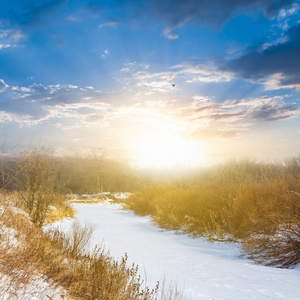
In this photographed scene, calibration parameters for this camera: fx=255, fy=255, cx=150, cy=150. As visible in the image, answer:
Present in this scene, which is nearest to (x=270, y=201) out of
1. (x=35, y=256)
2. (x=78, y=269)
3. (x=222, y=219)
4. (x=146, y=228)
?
(x=222, y=219)

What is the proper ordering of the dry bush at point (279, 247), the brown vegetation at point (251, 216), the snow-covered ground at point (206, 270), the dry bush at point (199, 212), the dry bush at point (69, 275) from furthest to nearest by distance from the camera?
the dry bush at point (199, 212)
the brown vegetation at point (251, 216)
the dry bush at point (279, 247)
the snow-covered ground at point (206, 270)
the dry bush at point (69, 275)

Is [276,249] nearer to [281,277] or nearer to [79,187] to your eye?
[281,277]

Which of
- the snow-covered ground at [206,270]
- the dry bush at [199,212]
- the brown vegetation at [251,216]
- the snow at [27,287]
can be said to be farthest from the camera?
the dry bush at [199,212]

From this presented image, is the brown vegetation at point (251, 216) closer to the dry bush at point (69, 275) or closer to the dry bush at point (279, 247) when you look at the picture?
the dry bush at point (279, 247)

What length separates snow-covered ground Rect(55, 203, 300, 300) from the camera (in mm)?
4859

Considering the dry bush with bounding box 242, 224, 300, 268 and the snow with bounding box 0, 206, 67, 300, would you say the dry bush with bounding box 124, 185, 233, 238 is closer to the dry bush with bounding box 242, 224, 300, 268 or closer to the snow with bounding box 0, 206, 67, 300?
the dry bush with bounding box 242, 224, 300, 268

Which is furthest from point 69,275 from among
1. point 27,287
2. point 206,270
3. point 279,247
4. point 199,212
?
point 199,212

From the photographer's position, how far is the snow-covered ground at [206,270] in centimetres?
486

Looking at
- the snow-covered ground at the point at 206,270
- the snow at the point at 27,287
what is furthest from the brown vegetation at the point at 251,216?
the snow at the point at 27,287

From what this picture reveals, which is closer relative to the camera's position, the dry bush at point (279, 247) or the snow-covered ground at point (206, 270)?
the snow-covered ground at point (206, 270)

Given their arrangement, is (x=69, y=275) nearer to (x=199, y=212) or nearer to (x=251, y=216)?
(x=251, y=216)

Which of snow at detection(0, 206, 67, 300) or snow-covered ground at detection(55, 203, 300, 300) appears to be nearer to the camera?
snow at detection(0, 206, 67, 300)

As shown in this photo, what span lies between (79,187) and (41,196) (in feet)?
116

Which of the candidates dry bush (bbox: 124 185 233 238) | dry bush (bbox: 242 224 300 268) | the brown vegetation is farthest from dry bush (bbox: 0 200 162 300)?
dry bush (bbox: 124 185 233 238)
